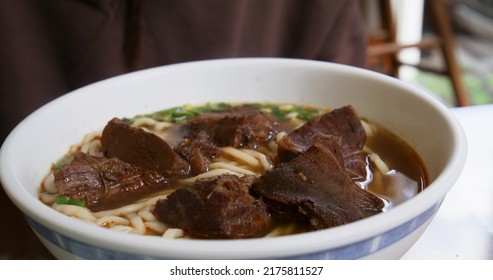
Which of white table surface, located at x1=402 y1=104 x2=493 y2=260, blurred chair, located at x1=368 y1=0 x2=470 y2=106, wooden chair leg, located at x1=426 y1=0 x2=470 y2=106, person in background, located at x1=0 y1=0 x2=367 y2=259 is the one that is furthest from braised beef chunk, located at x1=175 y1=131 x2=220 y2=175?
wooden chair leg, located at x1=426 y1=0 x2=470 y2=106

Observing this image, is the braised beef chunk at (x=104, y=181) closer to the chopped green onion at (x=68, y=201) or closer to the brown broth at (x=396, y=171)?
the chopped green onion at (x=68, y=201)

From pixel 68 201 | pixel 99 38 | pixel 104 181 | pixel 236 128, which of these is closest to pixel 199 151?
pixel 236 128

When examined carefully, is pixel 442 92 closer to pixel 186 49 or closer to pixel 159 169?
pixel 186 49

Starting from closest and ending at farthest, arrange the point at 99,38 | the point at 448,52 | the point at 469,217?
the point at 469,217 < the point at 99,38 < the point at 448,52

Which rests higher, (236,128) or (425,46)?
(236,128)

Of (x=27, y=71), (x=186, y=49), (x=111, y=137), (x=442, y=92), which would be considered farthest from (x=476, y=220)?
(x=442, y=92)

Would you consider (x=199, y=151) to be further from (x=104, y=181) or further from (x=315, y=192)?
(x=315, y=192)

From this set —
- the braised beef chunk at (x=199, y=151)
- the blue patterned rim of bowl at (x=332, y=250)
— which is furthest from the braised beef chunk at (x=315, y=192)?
the braised beef chunk at (x=199, y=151)
